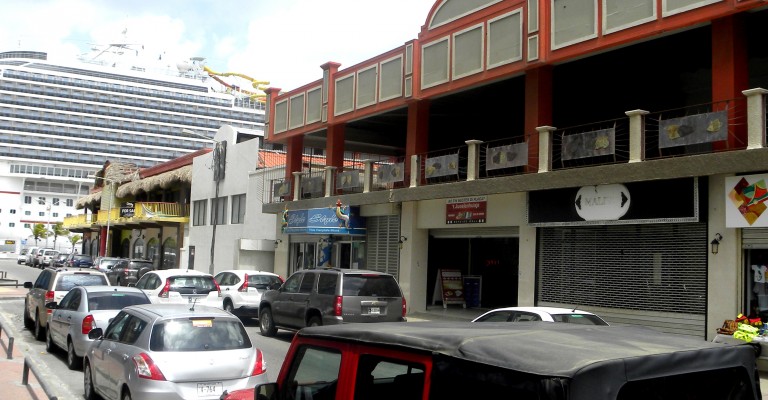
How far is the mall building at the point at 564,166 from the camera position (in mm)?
14617

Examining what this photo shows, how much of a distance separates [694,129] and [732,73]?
1.38 meters

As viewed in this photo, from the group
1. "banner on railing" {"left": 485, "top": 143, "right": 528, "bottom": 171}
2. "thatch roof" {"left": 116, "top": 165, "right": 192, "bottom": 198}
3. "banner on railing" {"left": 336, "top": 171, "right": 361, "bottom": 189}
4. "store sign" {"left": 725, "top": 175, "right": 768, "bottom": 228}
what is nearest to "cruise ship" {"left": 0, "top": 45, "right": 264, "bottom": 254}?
"thatch roof" {"left": 116, "top": 165, "right": 192, "bottom": 198}

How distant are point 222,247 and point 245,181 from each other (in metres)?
4.55

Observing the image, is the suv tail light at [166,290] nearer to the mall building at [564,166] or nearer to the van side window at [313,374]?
the mall building at [564,166]

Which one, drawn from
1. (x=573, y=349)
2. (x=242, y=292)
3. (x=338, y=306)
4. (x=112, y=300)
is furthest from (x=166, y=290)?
(x=573, y=349)

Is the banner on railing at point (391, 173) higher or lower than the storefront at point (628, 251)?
higher

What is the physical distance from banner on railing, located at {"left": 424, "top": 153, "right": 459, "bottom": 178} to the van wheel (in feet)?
21.3

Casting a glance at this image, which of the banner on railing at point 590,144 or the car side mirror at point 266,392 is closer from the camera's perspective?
the car side mirror at point 266,392

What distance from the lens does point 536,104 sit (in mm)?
18922

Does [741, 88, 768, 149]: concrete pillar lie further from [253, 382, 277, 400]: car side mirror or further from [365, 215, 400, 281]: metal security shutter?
[365, 215, 400, 281]: metal security shutter

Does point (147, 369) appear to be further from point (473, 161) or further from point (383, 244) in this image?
point (383, 244)

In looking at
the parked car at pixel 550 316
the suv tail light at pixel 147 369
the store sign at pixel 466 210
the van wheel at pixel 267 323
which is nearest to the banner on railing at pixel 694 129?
the parked car at pixel 550 316

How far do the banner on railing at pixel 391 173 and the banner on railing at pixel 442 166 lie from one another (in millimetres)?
1206

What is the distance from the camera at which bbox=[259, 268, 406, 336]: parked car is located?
15688 mm
